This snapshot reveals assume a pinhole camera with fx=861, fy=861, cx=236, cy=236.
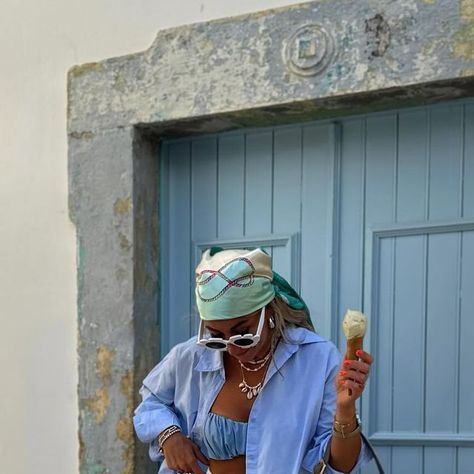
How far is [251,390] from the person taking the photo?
2629mm

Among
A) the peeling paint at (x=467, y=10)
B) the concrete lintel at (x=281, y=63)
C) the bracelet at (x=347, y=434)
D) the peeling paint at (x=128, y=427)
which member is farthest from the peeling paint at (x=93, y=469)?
the peeling paint at (x=467, y=10)

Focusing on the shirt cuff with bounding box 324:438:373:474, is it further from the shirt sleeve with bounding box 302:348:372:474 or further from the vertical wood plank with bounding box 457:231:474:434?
the vertical wood plank with bounding box 457:231:474:434

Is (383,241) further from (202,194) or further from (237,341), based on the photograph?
(237,341)

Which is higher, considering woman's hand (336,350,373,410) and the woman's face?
the woman's face

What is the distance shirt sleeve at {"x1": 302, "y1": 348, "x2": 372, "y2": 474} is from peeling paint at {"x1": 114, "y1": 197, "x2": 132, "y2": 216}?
4.20 feet

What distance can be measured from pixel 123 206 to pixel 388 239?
1.08 m

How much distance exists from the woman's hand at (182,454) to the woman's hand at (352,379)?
0.60 meters

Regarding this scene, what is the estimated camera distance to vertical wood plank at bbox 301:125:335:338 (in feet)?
11.0

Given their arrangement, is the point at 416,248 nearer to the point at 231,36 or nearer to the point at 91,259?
the point at 231,36

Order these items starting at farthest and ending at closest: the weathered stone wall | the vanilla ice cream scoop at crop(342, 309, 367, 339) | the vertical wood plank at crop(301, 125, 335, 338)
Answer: the vertical wood plank at crop(301, 125, 335, 338) → the weathered stone wall → the vanilla ice cream scoop at crop(342, 309, 367, 339)

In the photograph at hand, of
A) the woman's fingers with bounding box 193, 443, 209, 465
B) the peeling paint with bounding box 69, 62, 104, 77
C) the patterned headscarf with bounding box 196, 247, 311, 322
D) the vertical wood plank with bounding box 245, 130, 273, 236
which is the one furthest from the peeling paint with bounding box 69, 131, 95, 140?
the woman's fingers with bounding box 193, 443, 209, 465

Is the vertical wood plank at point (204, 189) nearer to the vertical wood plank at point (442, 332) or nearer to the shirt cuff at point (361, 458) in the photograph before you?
the vertical wood plank at point (442, 332)

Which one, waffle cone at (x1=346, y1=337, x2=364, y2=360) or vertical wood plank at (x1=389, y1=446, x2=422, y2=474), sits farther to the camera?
vertical wood plank at (x1=389, y1=446, x2=422, y2=474)

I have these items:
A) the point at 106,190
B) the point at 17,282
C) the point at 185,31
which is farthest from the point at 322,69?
the point at 17,282
